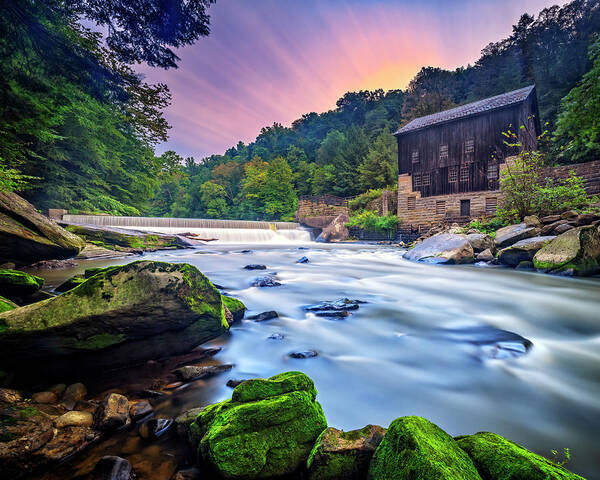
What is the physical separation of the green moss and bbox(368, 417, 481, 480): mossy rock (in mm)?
2206

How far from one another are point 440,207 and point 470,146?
4.79 meters

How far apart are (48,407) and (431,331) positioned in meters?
3.77

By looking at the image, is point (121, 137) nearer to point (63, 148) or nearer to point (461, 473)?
point (63, 148)

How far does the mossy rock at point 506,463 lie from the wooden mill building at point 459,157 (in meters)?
20.7

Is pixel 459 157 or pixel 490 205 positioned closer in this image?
pixel 490 205

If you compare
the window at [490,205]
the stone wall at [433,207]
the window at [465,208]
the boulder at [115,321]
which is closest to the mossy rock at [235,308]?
the boulder at [115,321]

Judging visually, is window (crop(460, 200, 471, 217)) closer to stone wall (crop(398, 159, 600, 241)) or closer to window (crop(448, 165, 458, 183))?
stone wall (crop(398, 159, 600, 241))

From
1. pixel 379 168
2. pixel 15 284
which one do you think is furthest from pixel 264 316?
pixel 379 168

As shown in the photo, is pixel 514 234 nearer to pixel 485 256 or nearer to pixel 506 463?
pixel 485 256

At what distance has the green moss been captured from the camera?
85.8 inches

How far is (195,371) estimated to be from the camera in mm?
2295

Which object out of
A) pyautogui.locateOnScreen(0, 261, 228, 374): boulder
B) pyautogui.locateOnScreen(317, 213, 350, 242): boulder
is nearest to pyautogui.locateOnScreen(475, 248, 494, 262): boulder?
pyautogui.locateOnScreen(0, 261, 228, 374): boulder

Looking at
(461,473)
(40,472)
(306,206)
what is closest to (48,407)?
(40,472)

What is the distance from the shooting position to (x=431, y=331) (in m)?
3.51
